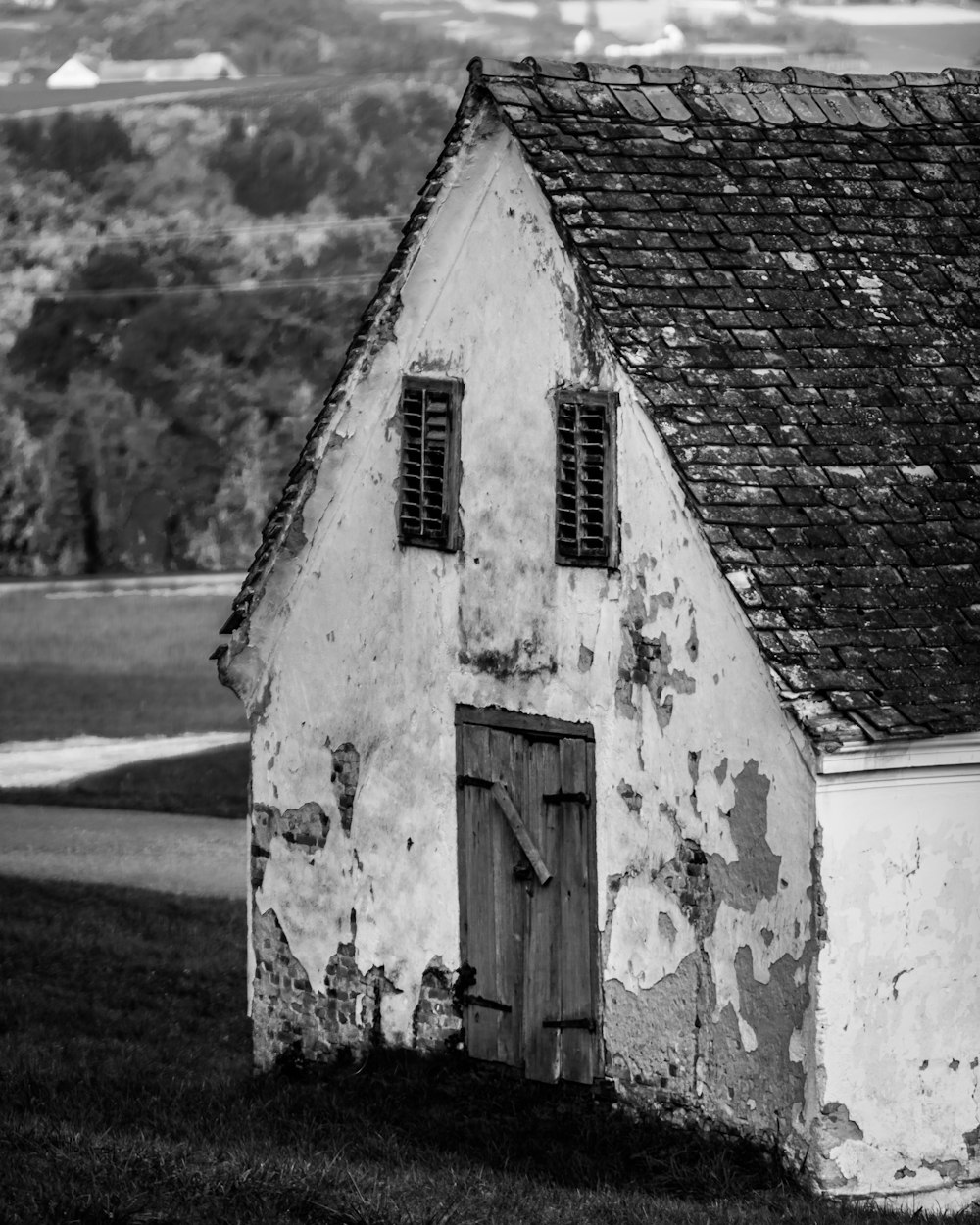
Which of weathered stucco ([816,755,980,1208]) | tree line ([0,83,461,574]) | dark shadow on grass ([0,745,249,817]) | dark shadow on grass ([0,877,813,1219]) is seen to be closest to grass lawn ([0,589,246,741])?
tree line ([0,83,461,574])

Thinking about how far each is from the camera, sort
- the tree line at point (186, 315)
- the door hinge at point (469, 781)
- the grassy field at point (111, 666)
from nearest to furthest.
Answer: the door hinge at point (469, 781), the grassy field at point (111, 666), the tree line at point (186, 315)

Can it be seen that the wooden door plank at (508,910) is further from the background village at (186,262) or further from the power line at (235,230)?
the power line at (235,230)

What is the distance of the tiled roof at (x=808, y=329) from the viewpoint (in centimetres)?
1125

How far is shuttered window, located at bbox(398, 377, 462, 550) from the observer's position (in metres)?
13.1

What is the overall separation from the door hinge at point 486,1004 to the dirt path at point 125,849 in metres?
8.58

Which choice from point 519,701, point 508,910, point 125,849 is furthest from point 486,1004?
point 125,849

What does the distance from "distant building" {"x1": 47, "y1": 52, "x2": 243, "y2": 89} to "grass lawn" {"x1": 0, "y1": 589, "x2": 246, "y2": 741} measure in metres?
8.47

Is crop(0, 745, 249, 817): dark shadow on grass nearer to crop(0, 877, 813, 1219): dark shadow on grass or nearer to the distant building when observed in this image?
crop(0, 877, 813, 1219): dark shadow on grass

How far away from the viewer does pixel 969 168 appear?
1348 cm

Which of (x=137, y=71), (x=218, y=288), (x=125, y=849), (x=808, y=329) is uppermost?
(x=137, y=71)

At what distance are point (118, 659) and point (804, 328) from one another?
23474 millimetres

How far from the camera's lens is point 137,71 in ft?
121

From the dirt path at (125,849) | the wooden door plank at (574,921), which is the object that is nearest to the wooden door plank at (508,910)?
the wooden door plank at (574,921)

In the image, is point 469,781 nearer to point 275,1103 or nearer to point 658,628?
point 658,628
